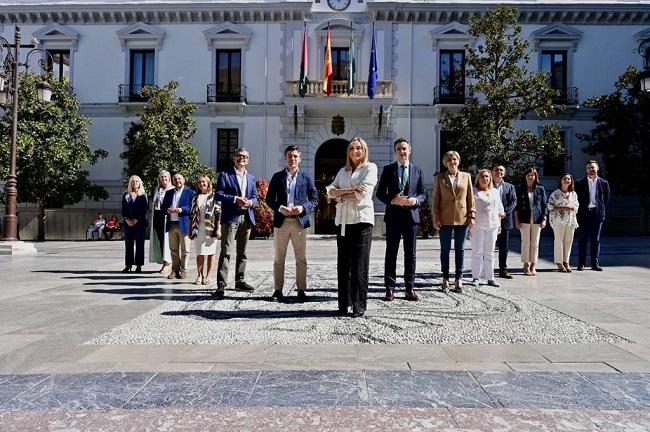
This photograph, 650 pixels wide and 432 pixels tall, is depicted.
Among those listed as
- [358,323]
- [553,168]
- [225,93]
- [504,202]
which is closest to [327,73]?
[225,93]

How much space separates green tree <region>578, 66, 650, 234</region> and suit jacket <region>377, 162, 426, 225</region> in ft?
62.9

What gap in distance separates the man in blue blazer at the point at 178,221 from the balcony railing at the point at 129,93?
1699 centimetres

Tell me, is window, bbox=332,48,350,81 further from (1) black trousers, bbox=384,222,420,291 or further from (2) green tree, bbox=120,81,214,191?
(1) black trousers, bbox=384,222,420,291

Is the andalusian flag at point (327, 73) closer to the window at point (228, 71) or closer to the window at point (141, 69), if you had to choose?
the window at point (228, 71)

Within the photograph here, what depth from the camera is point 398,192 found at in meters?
6.21

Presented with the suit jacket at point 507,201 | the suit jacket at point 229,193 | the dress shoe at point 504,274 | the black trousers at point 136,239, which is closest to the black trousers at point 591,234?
the dress shoe at point 504,274

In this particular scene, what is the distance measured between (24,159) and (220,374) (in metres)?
20.7

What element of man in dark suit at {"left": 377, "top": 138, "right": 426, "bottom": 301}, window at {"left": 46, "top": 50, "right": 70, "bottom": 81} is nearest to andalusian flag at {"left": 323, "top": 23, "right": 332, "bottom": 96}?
window at {"left": 46, "top": 50, "right": 70, "bottom": 81}

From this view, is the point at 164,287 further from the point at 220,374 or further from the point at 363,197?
the point at 220,374

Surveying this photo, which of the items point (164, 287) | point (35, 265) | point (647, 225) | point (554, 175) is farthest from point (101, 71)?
point (647, 225)

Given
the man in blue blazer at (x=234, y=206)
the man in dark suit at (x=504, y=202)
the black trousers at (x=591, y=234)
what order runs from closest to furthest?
the man in blue blazer at (x=234, y=206) → the man in dark suit at (x=504, y=202) → the black trousers at (x=591, y=234)

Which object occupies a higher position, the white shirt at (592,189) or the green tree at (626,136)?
the green tree at (626,136)

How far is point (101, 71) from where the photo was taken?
78.8 ft

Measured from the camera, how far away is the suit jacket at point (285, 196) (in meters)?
6.08
